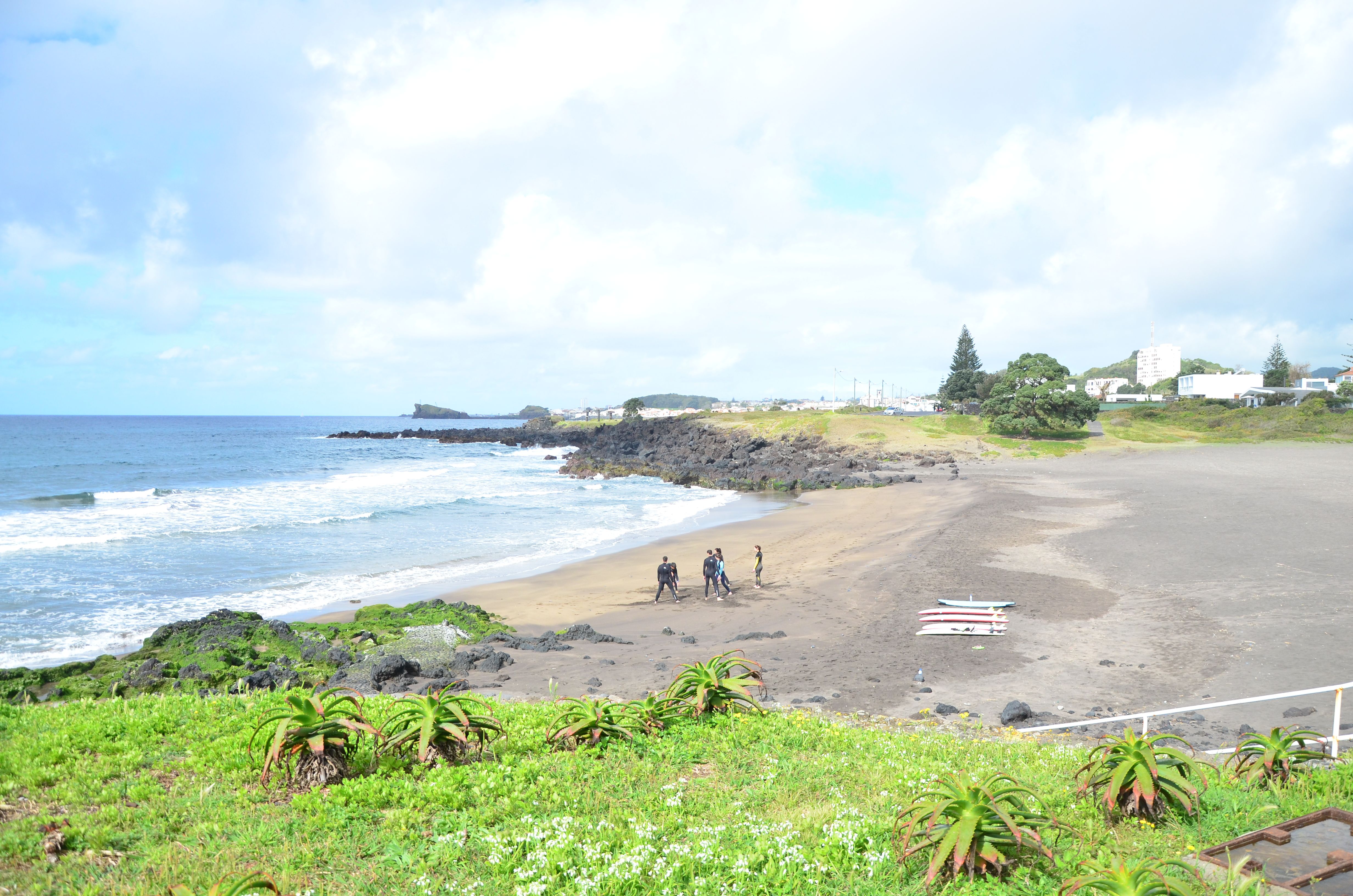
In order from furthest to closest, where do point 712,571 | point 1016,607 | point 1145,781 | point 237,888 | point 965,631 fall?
point 712,571 → point 1016,607 → point 965,631 → point 1145,781 → point 237,888

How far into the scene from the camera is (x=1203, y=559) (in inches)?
766

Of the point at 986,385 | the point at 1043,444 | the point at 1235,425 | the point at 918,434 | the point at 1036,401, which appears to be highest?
the point at 986,385

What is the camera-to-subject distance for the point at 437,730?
5.93m

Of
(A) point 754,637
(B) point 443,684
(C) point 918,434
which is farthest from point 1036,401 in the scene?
(B) point 443,684

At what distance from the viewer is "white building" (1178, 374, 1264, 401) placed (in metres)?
107

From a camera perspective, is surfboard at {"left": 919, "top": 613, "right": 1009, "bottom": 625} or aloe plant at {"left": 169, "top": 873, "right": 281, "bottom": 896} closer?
aloe plant at {"left": 169, "top": 873, "right": 281, "bottom": 896}

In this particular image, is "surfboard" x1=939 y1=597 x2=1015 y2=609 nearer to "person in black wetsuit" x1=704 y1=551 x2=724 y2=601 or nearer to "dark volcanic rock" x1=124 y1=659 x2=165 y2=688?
"person in black wetsuit" x1=704 y1=551 x2=724 y2=601

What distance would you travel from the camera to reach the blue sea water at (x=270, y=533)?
18422 millimetres

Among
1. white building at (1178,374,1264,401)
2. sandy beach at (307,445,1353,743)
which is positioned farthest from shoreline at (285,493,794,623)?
white building at (1178,374,1264,401)

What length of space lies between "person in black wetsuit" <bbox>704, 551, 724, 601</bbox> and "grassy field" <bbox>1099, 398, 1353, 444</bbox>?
181 feet

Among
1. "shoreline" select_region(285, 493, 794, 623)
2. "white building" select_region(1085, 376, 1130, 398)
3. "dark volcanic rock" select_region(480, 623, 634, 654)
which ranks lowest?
"shoreline" select_region(285, 493, 794, 623)

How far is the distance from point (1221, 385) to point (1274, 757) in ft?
418

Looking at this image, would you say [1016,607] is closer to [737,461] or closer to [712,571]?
[712,571]

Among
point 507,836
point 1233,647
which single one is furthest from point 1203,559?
point 507,836
